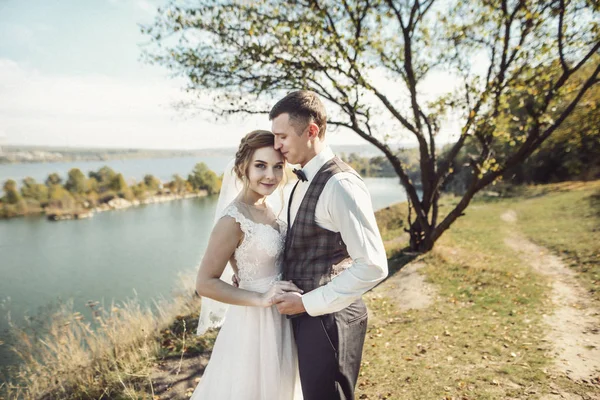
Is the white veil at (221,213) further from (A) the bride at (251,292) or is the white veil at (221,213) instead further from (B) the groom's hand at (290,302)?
(B) the groom's hand at (290,302)

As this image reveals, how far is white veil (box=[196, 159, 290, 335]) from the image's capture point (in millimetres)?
2586

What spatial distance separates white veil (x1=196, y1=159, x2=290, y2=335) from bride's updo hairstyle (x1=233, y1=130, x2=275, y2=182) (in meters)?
0.26

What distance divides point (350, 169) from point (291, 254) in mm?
612

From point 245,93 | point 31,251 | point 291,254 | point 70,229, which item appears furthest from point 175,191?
point 291,254

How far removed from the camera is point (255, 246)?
83.7 inches

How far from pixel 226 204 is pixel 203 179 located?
35116mm

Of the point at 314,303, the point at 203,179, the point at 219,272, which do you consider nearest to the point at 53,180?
the point at 203,179

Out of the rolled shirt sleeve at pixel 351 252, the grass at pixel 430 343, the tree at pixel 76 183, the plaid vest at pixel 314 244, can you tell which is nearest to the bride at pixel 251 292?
the plaid vest at pixel 314 244

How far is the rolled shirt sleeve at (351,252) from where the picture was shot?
5.69ft

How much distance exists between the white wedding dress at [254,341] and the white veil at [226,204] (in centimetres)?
36

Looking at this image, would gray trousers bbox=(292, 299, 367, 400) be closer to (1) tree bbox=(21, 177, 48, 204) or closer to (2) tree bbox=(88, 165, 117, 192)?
(1) tree bbox=(21, 177, 48, 204)

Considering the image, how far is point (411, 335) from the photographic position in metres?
4.88

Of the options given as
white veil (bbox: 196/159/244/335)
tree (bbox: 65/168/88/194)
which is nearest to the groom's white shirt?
white veil (bbox: 196/159/244/335)

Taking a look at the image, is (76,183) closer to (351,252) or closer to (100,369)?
(100,369)
